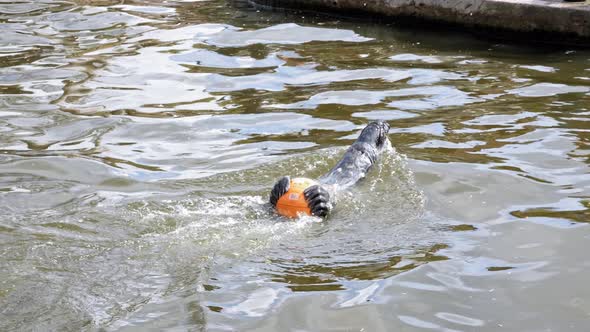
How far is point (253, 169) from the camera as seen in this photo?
7.58 meters

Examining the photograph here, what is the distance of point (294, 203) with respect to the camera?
6273 millimetres

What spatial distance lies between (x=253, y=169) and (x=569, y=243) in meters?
2.80

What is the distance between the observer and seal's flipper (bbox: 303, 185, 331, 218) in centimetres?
630

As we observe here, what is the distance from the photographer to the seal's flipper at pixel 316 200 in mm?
6301

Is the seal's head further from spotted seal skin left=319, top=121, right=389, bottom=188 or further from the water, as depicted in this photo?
spotted seal skin left=319, top=121, right=389, bottom=188

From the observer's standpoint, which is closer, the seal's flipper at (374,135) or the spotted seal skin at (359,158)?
the spotted seal skin at (359,158)

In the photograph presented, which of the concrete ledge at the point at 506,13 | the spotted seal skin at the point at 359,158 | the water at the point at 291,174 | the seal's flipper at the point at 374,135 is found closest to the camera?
the water at the point at 291,174

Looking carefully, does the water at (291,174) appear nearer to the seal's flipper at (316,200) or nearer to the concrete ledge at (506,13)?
the seal's flipper at (316,200)

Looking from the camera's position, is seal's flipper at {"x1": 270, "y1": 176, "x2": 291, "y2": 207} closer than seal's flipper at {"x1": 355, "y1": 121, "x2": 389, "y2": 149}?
Yes

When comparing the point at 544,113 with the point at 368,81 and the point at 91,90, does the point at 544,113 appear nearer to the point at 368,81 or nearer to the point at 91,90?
the point at 368,81

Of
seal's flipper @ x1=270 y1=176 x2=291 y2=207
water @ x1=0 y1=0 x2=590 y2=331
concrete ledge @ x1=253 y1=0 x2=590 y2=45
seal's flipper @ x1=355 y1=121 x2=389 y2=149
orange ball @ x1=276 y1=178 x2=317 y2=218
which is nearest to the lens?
water @ x1=0 y1=0 x2=590 y2=331

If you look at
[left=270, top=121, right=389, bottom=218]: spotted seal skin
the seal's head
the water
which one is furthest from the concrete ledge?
the seal's head

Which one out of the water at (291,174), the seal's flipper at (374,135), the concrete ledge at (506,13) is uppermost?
the concrete ledge at (506,13)

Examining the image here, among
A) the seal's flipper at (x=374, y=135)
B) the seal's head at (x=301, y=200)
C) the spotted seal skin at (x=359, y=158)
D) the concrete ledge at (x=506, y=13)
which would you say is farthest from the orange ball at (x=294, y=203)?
the concrete ledge at (x=506, y=13)
